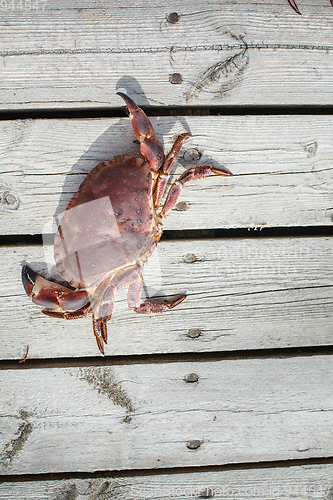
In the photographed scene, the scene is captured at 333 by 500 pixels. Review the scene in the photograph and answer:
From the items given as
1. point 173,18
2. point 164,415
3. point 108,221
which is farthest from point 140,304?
point 173,18

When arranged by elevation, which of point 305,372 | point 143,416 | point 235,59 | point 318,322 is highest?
point 235,59

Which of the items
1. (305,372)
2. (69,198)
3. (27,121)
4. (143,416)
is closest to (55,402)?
(143,416)

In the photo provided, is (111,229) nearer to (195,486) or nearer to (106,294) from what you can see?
(106,294)

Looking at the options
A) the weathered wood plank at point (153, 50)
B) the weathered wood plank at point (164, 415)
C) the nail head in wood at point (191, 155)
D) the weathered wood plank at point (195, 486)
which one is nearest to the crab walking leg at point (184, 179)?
the nail head in wood at point (191, 155)

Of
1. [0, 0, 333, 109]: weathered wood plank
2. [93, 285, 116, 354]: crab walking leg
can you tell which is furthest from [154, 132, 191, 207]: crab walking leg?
[93, 285, 116, 354]: crab walking leg

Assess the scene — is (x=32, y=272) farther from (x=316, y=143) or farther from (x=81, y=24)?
(x=316, y=143)

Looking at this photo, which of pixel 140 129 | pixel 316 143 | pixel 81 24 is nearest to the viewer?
pixel 140 129

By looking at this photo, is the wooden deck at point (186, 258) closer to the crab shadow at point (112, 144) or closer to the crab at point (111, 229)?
the crab shadow at point (112, 144)

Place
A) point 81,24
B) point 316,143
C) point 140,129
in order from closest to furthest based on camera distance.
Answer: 1. point 140,129
2. point 81,24
3. point 316,143
